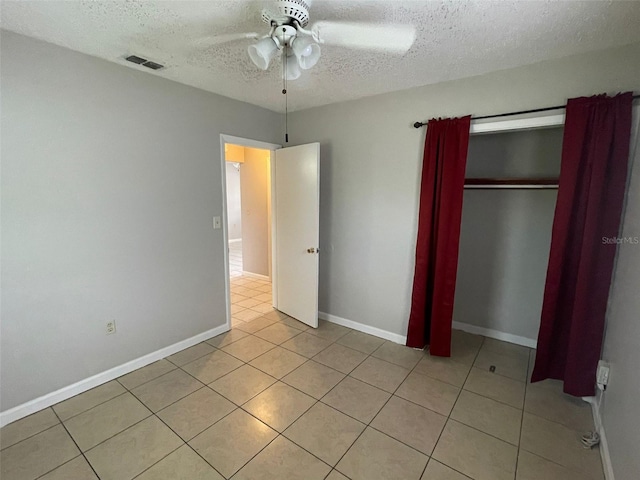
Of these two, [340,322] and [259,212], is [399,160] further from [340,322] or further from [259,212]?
[259,212]

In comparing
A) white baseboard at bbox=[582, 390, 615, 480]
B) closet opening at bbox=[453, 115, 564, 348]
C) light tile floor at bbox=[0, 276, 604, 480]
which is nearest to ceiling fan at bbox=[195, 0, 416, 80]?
closet opening at bbox=[453, 115, 564, 348]

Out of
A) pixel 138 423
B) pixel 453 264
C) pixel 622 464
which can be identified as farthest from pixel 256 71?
pixel 622 464

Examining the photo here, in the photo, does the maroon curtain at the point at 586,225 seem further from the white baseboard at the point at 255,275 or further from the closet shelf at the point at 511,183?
the white baseboard at the point at 255,275

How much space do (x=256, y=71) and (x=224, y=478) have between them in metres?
2.70

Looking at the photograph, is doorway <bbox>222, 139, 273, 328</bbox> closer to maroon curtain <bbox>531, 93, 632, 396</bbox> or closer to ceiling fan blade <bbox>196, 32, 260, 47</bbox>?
ceiling fan blade <bbox>196, 32, 260, 47</bbox>

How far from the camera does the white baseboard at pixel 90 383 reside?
6.42 feet

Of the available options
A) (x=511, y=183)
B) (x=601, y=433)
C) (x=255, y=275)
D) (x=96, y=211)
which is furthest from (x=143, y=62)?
(x=601, y=433)

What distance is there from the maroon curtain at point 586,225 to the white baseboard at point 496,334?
2.81 feet

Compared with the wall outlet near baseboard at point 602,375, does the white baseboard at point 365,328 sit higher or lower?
lower

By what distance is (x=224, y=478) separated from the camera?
5.13ft

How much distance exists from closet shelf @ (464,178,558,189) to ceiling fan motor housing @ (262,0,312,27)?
2.19 metres

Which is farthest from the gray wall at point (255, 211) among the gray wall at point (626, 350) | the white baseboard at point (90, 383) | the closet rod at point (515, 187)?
the gray wall at point (626, 350)

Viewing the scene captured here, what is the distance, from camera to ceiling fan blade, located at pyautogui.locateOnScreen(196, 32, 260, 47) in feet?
5.97

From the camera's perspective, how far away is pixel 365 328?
329 centimetres
